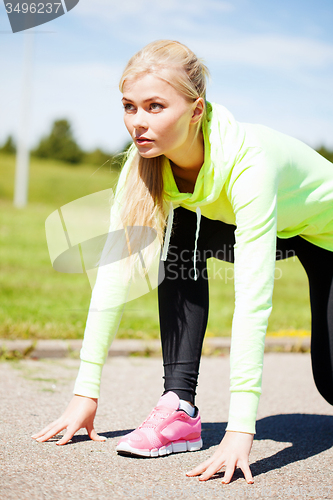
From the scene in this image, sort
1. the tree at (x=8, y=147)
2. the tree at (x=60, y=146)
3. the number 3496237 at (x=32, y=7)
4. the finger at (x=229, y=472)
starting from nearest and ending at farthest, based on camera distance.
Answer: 1. the finger at (x=229, y=472)
2. the number 3496237 at (x=32, y=7)
3. the tree at (x=8, y=147)
4. the tree at (x=60, y=146)

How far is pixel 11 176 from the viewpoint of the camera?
114 ft

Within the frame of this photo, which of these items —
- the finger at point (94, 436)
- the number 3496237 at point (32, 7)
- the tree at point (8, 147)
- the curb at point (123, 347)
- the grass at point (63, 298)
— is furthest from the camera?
the tree at point (8, 147)

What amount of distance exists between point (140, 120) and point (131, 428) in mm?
1387

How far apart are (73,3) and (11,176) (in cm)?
3096

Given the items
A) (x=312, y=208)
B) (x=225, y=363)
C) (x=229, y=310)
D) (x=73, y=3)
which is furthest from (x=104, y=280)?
(x=73, y=3)

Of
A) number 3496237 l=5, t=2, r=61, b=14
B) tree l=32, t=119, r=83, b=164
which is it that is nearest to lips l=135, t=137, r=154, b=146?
number 3496237 l=5, t=2, r=61, b=14

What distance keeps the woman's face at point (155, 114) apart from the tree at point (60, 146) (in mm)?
51162

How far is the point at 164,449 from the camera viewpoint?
2102 millimetres

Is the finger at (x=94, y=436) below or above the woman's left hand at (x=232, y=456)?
below

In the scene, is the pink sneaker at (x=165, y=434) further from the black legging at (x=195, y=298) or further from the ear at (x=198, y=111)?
the ear at (x=198, y=111)

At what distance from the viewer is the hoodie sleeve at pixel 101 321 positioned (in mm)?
2104

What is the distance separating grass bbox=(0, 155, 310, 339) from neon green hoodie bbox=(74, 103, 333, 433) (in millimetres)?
454

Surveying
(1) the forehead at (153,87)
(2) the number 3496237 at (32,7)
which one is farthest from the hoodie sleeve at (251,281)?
(2) the number 3496237 at (32,7)

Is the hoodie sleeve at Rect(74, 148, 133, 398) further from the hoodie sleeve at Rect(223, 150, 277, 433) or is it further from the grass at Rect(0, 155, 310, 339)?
the hoodie sleeve at Rect(223, 150, 277, 433)
